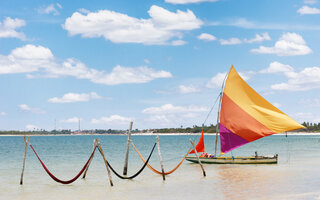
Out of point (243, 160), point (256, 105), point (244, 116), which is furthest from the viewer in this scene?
point (243, 160)

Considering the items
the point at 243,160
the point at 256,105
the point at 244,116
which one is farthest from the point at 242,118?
the point at 243,160

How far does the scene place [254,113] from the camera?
3612 cm

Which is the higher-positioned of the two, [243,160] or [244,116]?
[244,116]

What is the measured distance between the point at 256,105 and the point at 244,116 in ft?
4.79

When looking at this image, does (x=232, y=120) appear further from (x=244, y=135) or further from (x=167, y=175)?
(x=167, y=175)

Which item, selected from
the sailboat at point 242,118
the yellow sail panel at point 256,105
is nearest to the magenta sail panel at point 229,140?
the sailboat at point 242,118

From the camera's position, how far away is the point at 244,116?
36594 millimetres

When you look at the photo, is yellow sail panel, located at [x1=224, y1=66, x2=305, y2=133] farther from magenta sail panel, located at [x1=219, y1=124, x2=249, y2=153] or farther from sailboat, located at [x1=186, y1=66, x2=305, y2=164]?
magenta sail panel, located at [x1=219, y1=124, x2=249, y2=153]

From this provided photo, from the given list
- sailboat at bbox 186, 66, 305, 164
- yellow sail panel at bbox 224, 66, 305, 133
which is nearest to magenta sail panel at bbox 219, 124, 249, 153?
sailboat at bbox 186, 66, 305, 164

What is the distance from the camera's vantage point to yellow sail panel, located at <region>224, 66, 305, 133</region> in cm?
3481

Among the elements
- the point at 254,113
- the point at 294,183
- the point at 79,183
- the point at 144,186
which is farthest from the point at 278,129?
the point at 79,183

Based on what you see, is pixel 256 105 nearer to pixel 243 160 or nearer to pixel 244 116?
pixel 244 116

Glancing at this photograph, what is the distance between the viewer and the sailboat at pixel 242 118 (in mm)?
35500

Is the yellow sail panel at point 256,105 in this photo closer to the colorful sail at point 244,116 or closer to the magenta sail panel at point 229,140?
the colorful sail at point 244,116
